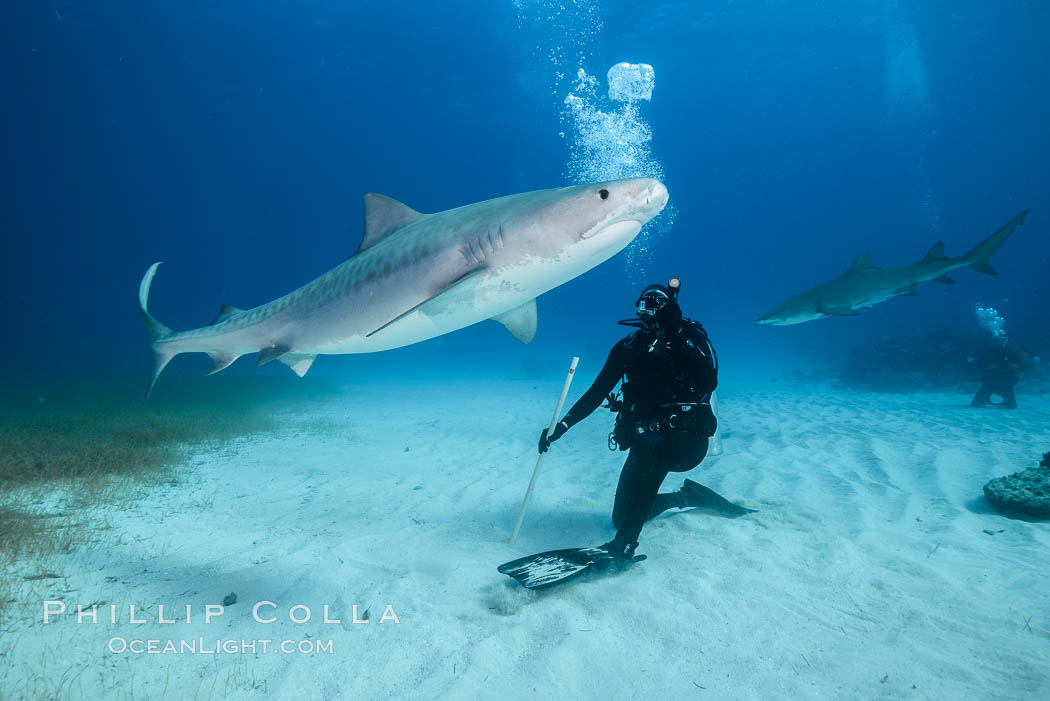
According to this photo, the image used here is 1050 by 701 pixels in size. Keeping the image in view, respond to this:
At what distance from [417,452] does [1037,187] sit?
5561 inches

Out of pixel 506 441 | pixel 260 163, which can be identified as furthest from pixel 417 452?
pixel 260 163

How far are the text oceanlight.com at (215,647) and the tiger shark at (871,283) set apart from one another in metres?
11.8

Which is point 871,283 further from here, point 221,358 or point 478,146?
point 478,146

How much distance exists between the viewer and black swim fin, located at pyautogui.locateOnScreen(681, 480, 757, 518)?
465 cm

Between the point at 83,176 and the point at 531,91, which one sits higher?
the point at 531,91

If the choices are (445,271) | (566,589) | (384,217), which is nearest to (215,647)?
(566,589)

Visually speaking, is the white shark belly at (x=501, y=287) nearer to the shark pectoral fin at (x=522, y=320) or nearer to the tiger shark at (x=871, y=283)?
the shark pectoral fin at (x=522, y=320)

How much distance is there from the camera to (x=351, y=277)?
4.05 metres

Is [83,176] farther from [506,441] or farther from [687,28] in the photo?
[506,441]

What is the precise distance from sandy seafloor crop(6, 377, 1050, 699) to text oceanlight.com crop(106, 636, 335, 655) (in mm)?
43

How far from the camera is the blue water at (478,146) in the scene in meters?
39.5

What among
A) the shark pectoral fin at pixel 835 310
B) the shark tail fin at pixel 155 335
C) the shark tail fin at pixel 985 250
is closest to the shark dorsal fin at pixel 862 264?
the shark pectoral fin at pixel 835 310

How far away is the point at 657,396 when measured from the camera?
3525 millimetres

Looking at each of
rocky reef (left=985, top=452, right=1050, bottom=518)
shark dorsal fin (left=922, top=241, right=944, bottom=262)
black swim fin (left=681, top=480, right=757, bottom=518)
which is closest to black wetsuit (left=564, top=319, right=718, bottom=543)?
black swim fin (left=681, top=480, right=757, bottom=518)
